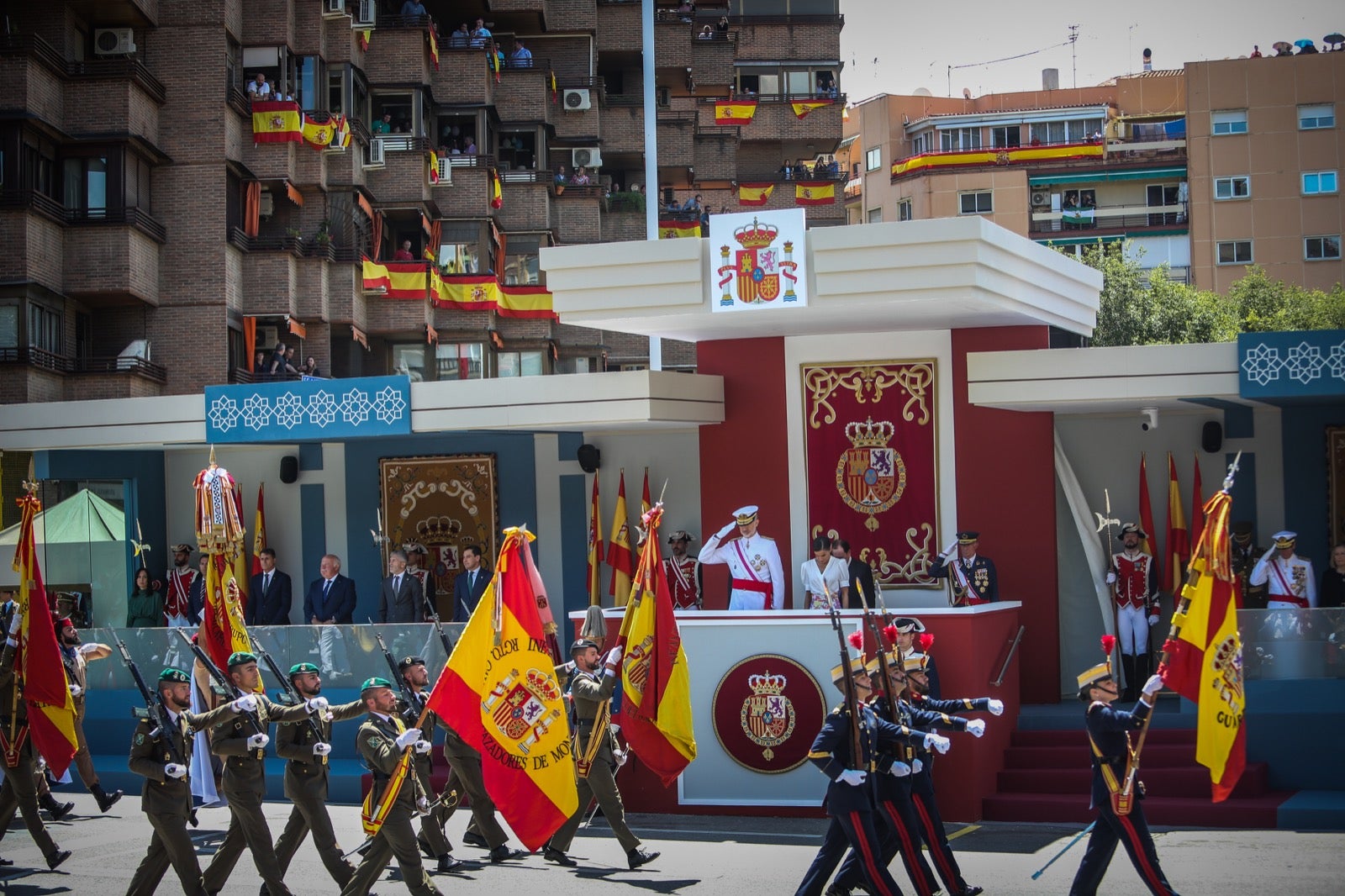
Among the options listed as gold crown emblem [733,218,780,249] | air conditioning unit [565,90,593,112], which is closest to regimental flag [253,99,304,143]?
air conditioning unit [565,90,593,112]

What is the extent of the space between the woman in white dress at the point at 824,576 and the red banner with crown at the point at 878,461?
128 centimetres

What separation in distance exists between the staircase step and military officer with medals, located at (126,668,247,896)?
7.22 m

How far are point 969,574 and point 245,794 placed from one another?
7.77 meters

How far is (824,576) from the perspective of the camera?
16875 millimetres

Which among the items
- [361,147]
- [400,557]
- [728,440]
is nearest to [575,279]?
[728,440]

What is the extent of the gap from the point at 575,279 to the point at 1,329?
14788 mm

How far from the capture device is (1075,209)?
194 ft

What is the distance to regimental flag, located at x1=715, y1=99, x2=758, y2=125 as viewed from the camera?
171ft

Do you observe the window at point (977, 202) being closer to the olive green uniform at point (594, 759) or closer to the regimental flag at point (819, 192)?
the regimental flag at point (819, 192)

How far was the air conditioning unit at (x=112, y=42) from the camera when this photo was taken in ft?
106

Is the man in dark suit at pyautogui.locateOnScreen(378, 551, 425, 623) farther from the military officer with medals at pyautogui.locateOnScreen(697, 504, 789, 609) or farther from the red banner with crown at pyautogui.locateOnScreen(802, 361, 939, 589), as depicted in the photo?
the red banner with crown at pyautogui.locateOnScreen(802, 361, 939, 589)

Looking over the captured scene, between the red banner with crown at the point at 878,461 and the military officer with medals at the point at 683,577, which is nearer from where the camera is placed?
the red banner with crown at the point at 878,461

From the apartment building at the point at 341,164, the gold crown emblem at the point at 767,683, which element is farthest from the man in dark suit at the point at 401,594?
the apartment building at the point at 341,164

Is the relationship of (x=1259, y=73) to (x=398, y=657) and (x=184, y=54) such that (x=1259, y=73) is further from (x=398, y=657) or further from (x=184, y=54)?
(x=398, y=657)
